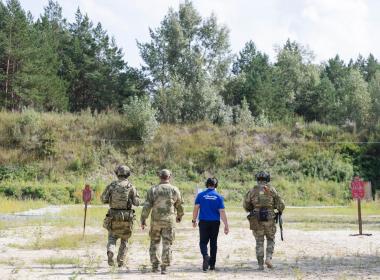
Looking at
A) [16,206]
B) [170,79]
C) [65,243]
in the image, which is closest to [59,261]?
[65,243]

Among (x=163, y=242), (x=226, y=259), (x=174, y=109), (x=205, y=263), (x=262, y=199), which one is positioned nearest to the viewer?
(x=163, y=242)

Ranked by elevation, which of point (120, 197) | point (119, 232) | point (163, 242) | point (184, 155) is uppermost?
point (184, 155)

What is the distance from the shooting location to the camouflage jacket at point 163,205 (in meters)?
11.8

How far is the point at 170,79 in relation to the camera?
218 ft

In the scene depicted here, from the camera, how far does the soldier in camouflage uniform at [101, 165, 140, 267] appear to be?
1207 cm

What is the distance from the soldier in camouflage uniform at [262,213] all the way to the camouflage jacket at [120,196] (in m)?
2.41

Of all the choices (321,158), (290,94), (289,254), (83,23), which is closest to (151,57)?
(83,23)

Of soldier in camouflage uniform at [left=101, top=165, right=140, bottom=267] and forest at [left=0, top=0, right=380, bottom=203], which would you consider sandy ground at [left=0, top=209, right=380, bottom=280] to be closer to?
soldier in camouflage uniform at [left=101, top=165, right=140, bottom=267]

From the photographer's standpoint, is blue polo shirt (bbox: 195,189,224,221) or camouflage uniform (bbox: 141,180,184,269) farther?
blue polo shirt (bbox: 195,189,224,221)

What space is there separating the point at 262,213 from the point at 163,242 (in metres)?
2.16

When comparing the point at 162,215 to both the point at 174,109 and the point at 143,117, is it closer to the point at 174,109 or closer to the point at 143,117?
the point at 143,117

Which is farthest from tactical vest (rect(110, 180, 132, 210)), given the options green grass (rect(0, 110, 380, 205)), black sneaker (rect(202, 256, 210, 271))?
green grass (rect(0, 110, 380, 205))

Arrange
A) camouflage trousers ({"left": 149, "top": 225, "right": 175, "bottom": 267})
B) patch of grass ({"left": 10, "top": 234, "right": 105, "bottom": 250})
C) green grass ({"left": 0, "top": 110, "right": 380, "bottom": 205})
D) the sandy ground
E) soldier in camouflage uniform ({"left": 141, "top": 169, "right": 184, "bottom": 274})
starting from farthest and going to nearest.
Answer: green grass ({"left": 0, "top": 110, "right": 380, "bottom": 205}) → patch of grass ({"left": 10, "top": 234, "right": 105, "bottom": 250}) → soldier in camouflage uniform ({"left": 141, "top": 169, "right": 184, "bottom": 274}) → camouflage trousers ({"left": 149, "top": 225, "right": 175, "bottom": 267}) → the sandy ground

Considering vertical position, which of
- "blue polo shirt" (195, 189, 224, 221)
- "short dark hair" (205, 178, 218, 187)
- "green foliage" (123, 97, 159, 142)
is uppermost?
"green foliage" (123, 97, 159, 142)
